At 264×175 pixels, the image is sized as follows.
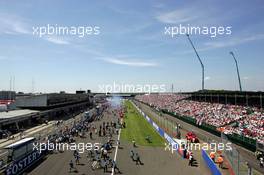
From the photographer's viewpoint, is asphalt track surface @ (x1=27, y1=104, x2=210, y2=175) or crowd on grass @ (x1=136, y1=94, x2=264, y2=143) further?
crowd on grass @ (x1=136, y1=94, x2=264, y2=143)

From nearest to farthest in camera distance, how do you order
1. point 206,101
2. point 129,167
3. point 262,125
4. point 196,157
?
point 129,167 → point 196,157 → point 262,125 → point 206,101

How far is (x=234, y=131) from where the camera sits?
39781 millimetres

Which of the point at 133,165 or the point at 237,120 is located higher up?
the point at 237,120

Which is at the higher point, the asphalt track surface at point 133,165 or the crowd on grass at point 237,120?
the crowd on grass at point 237,120

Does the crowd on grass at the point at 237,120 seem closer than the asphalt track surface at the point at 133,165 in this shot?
No

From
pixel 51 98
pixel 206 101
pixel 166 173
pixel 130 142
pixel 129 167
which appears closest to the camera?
pixel 166 173

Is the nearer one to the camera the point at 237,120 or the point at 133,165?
the point at 133,165

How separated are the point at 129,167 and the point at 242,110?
28587 millimetres

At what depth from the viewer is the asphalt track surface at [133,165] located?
25656mm

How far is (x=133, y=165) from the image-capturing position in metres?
28.5

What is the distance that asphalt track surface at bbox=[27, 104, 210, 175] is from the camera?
1010 inches

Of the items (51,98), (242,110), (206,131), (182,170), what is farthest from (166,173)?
(51,98)

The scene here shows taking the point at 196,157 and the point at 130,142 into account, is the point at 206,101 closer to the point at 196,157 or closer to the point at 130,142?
the point at 130,142

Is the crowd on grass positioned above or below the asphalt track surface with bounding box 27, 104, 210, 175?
above
